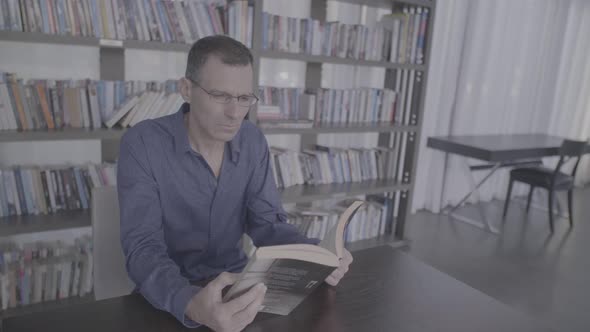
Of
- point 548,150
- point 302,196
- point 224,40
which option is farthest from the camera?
point 548,150

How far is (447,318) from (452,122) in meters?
3.83

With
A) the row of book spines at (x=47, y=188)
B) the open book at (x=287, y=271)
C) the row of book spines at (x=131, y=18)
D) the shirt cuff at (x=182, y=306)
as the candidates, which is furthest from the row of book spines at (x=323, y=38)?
the shirt cuff at (x=182, y=306)

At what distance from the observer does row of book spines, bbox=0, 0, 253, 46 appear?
2.00 metres

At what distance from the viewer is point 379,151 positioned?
337 cm

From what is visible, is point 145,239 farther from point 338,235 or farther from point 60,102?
point 60,102

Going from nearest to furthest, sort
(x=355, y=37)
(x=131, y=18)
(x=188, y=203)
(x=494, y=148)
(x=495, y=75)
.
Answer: (x=188, y=203)
(x=131, y=18)
(x=355, y=37)
(x=494, y=148)
(x=495, y=75)

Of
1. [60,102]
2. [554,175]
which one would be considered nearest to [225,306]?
[60,102]

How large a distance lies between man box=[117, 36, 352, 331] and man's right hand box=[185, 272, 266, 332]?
87 mm

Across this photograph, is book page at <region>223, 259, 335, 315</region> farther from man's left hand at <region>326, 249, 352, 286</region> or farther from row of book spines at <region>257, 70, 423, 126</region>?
row of book spines at <region>257, 70, 423, 126</region>

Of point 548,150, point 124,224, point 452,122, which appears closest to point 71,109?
point 124,224

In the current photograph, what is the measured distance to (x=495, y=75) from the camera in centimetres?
477

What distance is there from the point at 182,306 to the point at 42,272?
1748 mm

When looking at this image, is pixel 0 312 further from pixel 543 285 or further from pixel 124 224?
pixel 543 285

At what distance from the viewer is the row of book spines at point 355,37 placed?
2.69 metres
